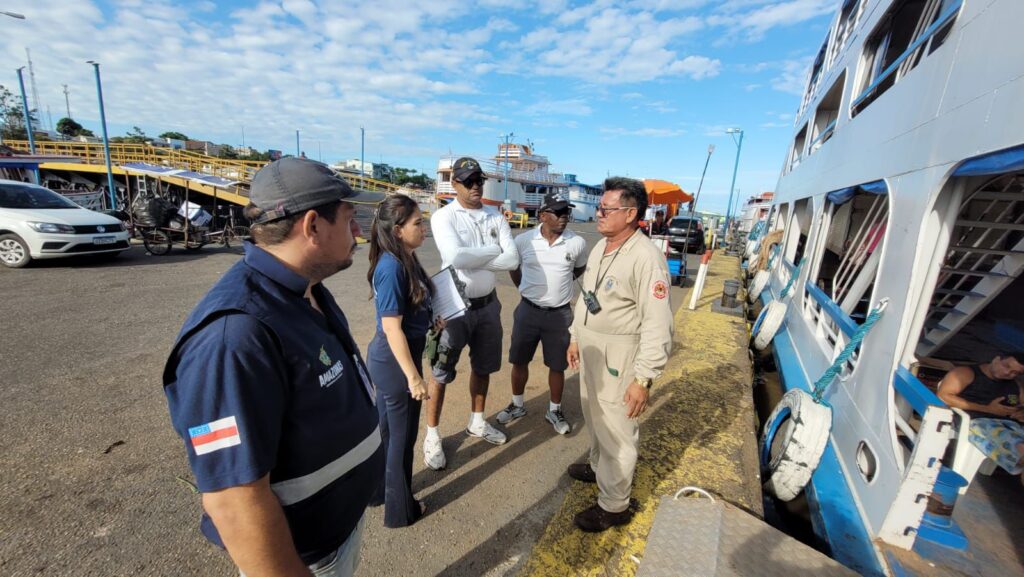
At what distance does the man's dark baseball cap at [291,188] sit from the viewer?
1124 millimetres

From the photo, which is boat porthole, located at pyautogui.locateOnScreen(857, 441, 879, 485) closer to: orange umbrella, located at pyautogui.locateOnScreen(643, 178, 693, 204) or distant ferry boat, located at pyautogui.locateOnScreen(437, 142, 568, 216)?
orange umbrella, located at pyautogui.locateOnScreen(643, 178, 693, 204)

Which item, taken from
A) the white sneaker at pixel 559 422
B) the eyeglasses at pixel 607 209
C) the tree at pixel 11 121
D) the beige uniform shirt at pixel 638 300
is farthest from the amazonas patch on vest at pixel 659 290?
the tree at pixel 11 121

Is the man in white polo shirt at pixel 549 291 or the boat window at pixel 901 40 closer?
the boat window at pixel 901 40

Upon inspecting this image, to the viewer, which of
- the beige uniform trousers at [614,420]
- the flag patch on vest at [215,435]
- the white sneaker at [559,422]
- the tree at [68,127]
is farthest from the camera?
the tree at [68,127]

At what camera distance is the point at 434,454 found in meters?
2.95

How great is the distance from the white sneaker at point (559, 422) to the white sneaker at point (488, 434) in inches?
18.1

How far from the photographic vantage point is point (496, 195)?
1357 inches

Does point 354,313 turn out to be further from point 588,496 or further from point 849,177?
point 849,177

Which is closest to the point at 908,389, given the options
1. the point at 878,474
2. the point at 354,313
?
the point at 878,474

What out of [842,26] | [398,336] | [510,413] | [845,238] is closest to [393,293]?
[398,336]

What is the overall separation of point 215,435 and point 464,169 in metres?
2.40

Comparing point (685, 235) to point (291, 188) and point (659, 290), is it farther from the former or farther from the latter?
point (291, 188)

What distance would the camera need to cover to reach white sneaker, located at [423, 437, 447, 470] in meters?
2.94

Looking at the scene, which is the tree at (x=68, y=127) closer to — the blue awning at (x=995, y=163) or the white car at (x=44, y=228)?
the white car at (x=44, y=228)
